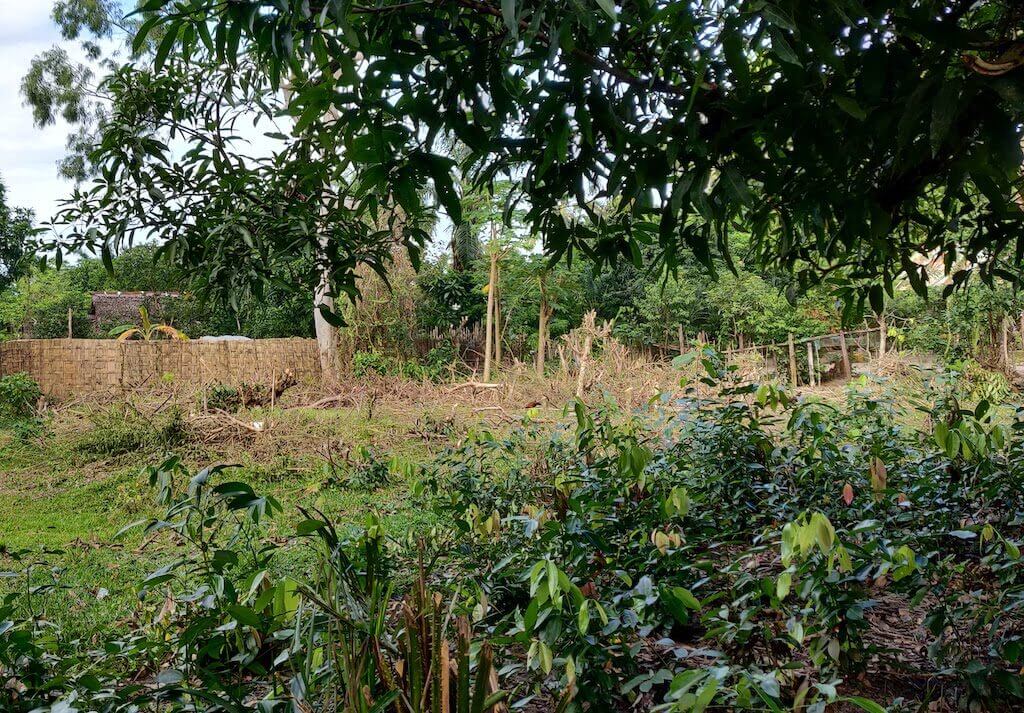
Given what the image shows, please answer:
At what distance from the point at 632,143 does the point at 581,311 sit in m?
16.4

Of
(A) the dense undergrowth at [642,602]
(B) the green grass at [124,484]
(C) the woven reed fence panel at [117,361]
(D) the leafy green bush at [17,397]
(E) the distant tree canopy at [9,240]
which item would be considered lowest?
(B) the green grass at [124,484]

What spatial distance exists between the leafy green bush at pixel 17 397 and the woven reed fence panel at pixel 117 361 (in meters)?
0.68

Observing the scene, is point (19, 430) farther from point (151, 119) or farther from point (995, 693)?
Answer: point (995, 693)

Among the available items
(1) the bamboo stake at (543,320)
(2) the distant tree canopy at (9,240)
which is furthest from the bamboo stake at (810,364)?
(2) the distant tree canopy at (9,240)

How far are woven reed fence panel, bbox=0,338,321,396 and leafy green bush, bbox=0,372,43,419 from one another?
68 centimetres

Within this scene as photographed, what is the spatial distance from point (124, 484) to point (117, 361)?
606cm

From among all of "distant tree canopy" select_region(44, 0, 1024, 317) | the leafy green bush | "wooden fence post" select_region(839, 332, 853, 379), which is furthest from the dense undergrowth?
"wooden fence post" select_region(839, 332, 853, 379)

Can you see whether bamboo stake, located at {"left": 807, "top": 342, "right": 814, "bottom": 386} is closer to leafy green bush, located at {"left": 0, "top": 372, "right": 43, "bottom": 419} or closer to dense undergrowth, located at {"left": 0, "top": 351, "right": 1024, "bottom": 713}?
dense undergrowth, located at {"left": 0, "top": 351, "right": 1024, "bottom": 713}

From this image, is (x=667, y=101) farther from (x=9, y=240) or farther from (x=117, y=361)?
(x=9, y=240)

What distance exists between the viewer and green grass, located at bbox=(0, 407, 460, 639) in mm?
4289

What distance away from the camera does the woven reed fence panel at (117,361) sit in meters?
10.9

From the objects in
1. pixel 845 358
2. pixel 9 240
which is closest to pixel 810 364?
pixel 845 358

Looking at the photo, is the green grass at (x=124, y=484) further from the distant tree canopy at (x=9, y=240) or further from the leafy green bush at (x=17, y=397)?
the distant tree canopy at (x=9, y=240)

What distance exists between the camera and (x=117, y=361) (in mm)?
11852
